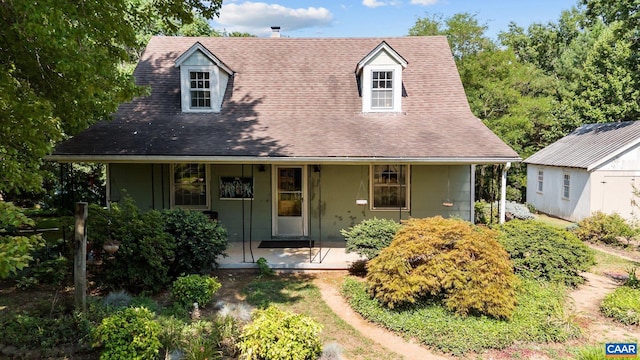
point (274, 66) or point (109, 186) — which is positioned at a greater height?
point (274, 66)

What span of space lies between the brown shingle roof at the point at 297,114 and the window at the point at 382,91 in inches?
19.6

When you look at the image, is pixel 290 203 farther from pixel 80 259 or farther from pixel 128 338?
pixel 128 338

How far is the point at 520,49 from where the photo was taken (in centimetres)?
3941

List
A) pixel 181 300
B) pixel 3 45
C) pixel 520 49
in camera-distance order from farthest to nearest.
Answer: pixel 520 49 → pixel 181 300 → pixel 3 45

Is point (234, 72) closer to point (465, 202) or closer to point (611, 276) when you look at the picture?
point (465, 202)

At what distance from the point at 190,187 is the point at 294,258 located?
4155 mm

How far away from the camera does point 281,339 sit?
527 cm

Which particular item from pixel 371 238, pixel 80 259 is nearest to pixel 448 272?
pixel 371 238

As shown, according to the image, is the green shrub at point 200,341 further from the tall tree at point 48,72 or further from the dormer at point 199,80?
the dormer at point 199,80

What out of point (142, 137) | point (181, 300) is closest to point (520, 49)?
point (142, 137)

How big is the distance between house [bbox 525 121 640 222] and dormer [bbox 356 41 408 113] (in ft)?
29.3

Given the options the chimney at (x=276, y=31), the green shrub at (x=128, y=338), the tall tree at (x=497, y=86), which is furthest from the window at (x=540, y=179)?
the green shrub at (x=128, y=338)

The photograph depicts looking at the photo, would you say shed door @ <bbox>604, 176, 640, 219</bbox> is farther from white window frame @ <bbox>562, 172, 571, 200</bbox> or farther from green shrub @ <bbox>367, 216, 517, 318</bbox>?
green shrub @ <bbox>367, 216, 517, 318</bbox>

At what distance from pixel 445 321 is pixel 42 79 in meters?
7.61
